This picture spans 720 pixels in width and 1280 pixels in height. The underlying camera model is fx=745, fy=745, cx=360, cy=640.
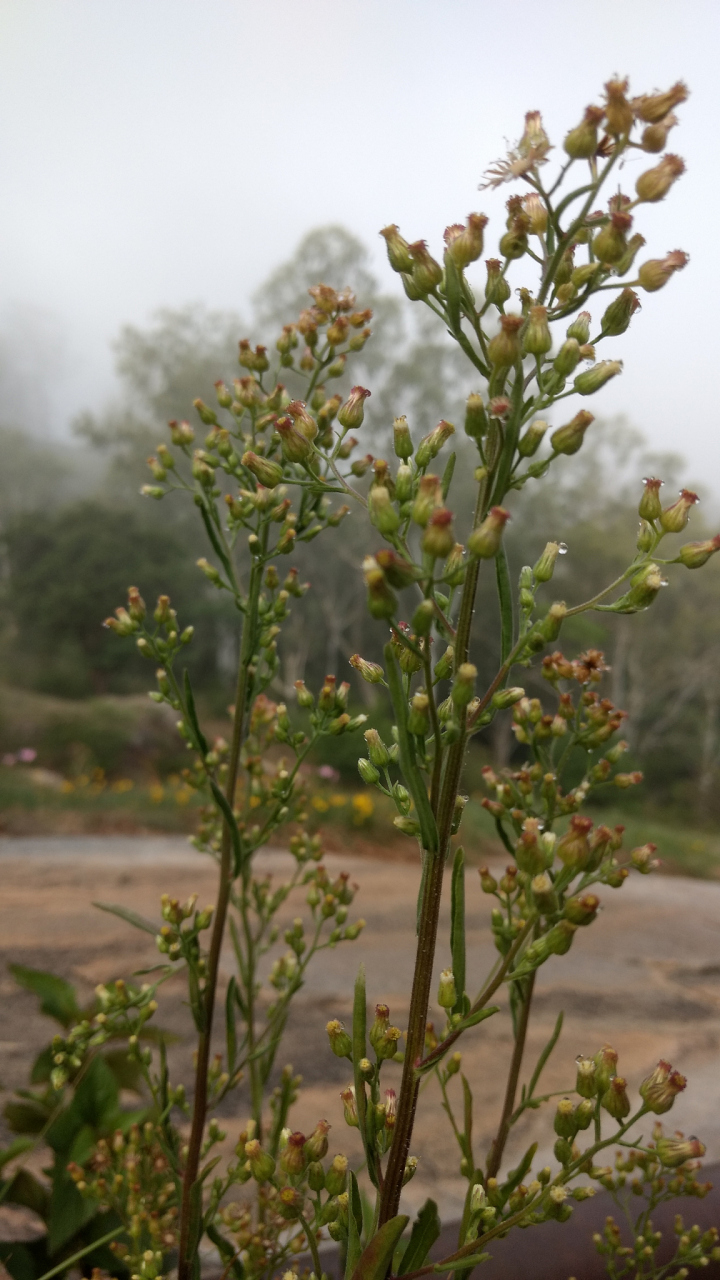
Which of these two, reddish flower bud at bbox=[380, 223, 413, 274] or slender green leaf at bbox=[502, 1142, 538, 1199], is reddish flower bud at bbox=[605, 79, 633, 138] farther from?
slender green leaf at bbox=[502, 1142, 538, 1199]

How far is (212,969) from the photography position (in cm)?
83

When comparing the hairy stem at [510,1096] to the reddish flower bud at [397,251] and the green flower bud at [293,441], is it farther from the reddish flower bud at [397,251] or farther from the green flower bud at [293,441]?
the reddish flower bud at [397,251]

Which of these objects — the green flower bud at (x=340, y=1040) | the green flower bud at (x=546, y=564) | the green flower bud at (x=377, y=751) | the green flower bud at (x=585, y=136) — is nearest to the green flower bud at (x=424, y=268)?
the green flower bud at (x=585, y=136)

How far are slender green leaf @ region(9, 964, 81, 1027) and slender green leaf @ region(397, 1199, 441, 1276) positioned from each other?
2.57 ft

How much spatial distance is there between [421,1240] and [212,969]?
0.36m

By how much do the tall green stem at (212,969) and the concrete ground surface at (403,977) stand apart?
0.42m

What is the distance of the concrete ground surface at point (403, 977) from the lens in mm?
1914

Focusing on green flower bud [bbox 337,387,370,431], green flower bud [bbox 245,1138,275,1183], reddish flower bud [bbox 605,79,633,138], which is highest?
reddish flower bud [bbox 605,79,633,138]

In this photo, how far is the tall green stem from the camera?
77cm

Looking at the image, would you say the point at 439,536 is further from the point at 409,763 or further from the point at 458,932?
the point at 458,932

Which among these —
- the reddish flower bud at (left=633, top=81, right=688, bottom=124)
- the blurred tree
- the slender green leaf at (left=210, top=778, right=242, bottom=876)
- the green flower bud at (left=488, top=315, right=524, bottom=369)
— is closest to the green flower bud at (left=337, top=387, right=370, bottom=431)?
the green flower bud at (left=488, top=315, right=524, bottom=369)

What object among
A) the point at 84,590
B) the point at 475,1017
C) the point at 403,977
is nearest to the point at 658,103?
the point at 475,1017

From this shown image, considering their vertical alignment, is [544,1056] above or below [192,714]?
below

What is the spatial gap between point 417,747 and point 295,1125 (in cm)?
166
